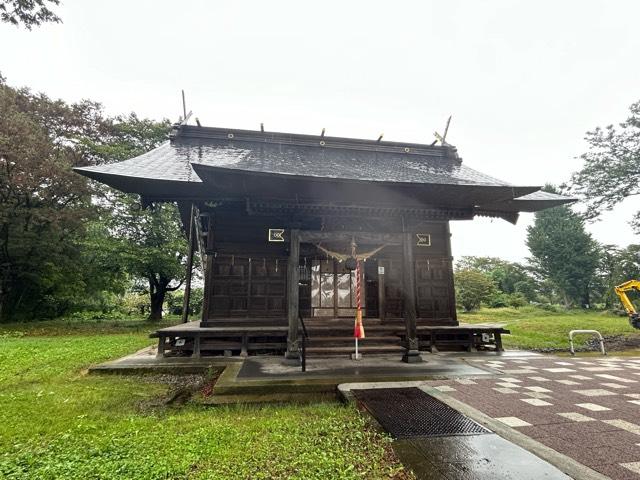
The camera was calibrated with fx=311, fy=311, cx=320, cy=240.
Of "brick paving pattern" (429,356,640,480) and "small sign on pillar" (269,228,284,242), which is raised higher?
"small sign on pillar" (269,228,284,242)

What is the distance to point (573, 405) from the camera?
13.6ft

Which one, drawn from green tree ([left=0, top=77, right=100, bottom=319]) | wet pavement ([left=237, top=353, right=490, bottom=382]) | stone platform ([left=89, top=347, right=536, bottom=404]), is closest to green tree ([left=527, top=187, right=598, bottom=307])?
stone platform ([left=89, top=347, right=536, bottom=404])

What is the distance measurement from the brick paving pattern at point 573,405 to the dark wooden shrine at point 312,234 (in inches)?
79.7

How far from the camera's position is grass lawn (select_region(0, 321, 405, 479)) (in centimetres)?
282

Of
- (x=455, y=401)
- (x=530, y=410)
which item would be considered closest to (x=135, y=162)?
(x=455, y=401)

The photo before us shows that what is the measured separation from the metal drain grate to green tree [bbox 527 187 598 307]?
31.2m

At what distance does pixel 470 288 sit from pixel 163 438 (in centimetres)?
2926

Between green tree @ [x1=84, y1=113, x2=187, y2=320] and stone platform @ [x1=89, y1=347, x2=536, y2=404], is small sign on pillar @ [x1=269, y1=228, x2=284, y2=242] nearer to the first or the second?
stone platform @ [x1=89, y1=347, x2=536, y2=404]

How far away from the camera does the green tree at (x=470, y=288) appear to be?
92.3 feet

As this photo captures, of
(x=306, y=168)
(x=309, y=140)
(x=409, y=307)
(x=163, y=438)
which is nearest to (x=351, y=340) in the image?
(x=409, y=307)

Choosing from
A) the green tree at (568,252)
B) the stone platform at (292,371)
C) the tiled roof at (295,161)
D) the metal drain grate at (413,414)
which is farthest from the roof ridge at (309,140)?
the green tree at (568,252)

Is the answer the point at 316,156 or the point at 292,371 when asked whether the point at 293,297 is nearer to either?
the point at 292,371

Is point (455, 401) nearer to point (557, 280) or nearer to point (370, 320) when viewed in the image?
point (370, 320)

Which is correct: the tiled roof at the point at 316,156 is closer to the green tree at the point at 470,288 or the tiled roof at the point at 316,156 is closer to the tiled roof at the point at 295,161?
the tiled roof at the point at 295,161
